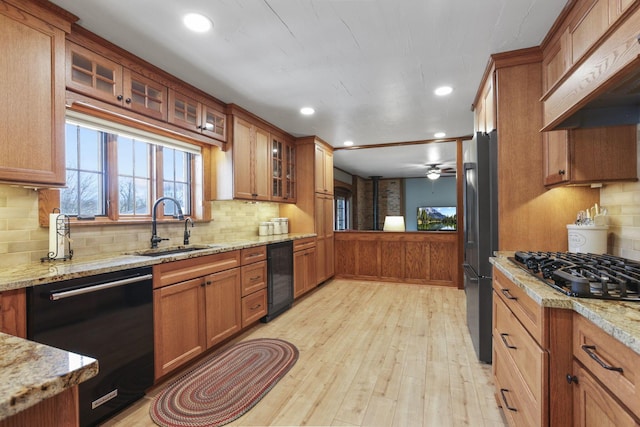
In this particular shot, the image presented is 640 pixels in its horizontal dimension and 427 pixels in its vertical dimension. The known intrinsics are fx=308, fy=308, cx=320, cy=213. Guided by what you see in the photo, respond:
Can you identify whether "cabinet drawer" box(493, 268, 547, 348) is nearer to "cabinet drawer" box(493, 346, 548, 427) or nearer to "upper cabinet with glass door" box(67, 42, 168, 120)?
"cabinet drawer" box(493, 346, 548, 427)

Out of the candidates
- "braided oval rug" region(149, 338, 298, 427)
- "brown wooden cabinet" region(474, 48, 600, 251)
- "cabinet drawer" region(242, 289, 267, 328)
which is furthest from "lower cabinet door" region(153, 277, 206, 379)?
"brown wooden cabinet" region(474, 48, 600, 251)

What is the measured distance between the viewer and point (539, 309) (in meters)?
1.12

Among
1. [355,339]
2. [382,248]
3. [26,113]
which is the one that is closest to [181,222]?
[26,113]

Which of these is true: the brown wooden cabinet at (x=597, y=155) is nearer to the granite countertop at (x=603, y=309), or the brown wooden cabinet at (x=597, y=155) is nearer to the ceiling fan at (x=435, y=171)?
the granite countertop at (x=603, y=309)

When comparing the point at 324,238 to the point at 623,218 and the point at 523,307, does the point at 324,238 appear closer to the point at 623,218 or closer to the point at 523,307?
the point at 623,218

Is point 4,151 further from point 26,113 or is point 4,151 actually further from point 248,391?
point 248,391

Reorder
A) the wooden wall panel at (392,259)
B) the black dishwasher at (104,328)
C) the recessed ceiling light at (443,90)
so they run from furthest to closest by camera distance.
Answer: the wooden wall panel at (392,259)
the recessed ceiling light at (443,90)
the black dishwasher at (104,328)

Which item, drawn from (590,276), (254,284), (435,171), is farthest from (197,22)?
(435,171)

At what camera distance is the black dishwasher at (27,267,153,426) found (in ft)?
4.79

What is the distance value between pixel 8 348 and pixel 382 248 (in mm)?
4850

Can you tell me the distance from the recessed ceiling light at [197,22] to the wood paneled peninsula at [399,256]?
13.0ft

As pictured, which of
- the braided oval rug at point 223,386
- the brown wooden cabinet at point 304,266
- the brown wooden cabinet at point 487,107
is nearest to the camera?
the braided oval rug at point 223,386

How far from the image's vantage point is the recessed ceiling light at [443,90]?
2.87 metres

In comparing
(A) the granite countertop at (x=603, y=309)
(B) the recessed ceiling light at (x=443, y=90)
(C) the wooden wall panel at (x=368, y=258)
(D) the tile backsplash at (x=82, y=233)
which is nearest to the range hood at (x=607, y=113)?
(A) the granite countertop at (x=603, y=309)
